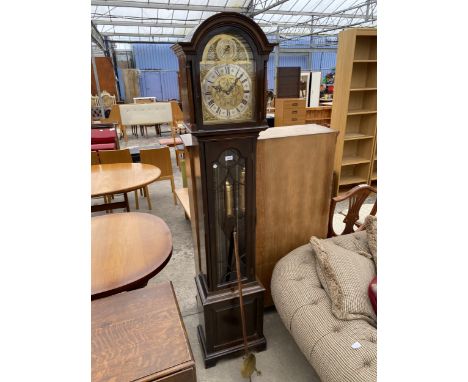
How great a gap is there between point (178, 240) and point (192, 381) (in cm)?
238

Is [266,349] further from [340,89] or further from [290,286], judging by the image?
[340,89]

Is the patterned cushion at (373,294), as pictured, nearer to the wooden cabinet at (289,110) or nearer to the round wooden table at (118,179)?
the round wooden table at (118,179)

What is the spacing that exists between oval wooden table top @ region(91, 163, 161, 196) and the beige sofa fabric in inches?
65.2

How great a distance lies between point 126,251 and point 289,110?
474cm

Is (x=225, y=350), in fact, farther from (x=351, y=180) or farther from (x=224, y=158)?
(x=351, y=180)

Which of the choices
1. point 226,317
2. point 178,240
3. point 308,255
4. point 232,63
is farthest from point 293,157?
point 178,240

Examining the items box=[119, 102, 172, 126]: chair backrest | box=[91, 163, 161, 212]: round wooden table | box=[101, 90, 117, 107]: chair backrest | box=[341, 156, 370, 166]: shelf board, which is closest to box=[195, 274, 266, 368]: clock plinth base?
box=[91, 163, 161, 212]: round wooden table

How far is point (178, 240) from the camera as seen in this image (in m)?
3.16

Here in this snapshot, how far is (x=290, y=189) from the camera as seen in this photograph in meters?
1.82

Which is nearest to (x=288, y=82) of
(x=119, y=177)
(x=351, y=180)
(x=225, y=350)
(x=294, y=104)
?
(x=294, y=104)

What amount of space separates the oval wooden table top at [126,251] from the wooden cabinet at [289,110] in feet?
13.9

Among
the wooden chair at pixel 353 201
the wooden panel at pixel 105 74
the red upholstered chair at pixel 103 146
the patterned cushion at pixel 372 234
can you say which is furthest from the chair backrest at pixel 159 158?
the wooden panel at pixel 105 74

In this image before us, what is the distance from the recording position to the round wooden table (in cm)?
262

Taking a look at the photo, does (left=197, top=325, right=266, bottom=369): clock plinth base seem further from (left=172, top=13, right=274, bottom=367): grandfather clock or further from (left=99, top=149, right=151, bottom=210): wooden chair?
(left=99, top=149, right=151, bottom=210): wooden chair
